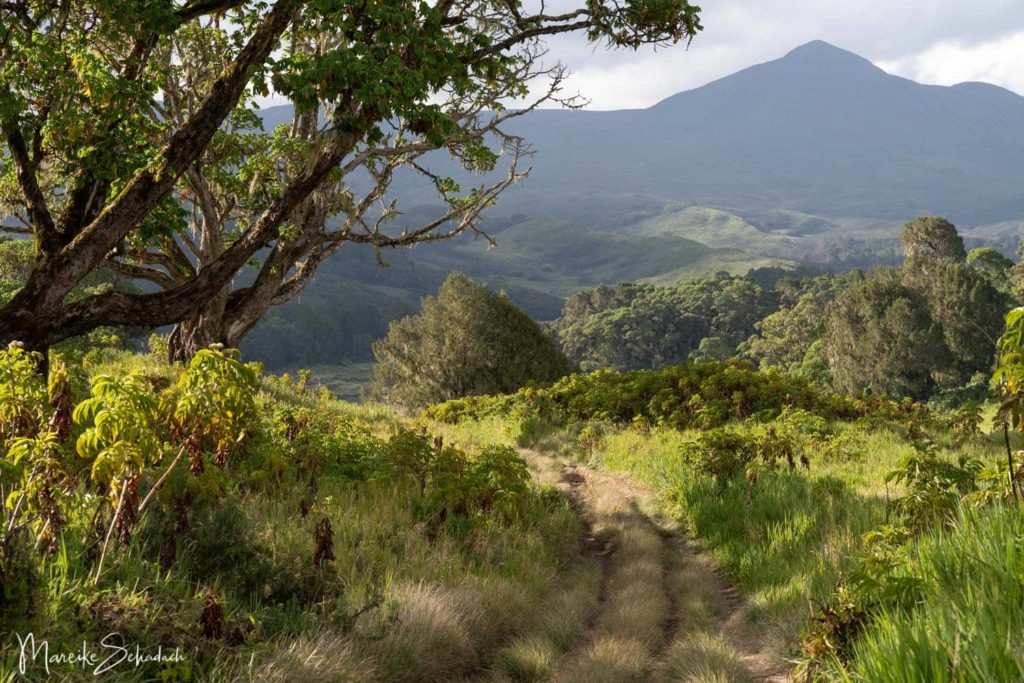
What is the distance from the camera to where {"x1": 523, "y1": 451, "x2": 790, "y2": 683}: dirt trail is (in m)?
4.89

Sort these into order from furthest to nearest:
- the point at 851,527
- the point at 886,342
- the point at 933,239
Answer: the point at 933,239 < the point at 886,342 < the point at 851,527

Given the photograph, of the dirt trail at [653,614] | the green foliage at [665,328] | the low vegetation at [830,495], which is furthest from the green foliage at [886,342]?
the dirt trail at [653,614]

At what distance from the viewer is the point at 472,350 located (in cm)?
2873

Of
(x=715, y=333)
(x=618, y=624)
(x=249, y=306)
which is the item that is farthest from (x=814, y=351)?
(x=618, y=624)

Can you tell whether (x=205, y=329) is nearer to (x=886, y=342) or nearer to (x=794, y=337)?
(x=886, y=342)

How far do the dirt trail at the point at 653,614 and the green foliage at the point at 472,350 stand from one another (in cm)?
1774

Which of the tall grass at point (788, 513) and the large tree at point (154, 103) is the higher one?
the large tree at point (154, 103)

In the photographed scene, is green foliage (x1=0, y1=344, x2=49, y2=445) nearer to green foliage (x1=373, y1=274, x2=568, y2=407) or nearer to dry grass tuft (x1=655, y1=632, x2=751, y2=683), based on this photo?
dry grass tuft (x1=655, y1=632, x2=751, y2=683)

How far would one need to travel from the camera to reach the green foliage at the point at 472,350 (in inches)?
1110

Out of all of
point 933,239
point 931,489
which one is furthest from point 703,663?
point 933,239

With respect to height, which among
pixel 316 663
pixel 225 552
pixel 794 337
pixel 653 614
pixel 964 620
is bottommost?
pixel 794 337

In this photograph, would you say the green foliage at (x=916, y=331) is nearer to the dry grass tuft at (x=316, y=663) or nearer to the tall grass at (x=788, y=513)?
the tall grass at (x=788, y=513)

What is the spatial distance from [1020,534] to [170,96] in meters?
15.6

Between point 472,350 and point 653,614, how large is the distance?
75.1 ft
